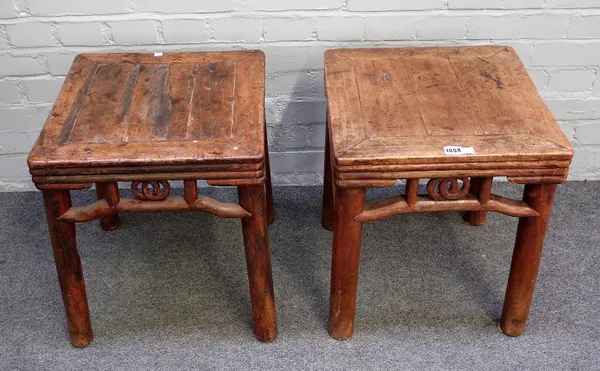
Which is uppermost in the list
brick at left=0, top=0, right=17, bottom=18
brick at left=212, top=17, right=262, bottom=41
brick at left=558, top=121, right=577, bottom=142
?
brick at left=0, top=0, right=17, bottom=18

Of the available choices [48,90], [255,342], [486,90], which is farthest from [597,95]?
[48,90]

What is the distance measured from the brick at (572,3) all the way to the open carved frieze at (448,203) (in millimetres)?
560

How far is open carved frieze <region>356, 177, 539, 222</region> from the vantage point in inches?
53.0

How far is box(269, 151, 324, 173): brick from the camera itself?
1.92 metres

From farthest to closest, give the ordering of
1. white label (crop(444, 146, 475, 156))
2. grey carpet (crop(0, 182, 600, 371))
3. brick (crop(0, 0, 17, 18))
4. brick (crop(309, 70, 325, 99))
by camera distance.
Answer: brick (crop(309, 70, 325, 99)) → brick (crop(0, 0, 17, 18)) → grey carpet (crop(0, 182, 600, 371)) → white label (crop(444, 146, 475, 156))

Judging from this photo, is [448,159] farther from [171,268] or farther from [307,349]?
[171,268]

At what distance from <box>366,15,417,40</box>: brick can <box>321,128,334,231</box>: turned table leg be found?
0.24 meters

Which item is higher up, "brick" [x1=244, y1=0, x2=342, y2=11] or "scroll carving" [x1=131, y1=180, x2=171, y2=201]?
"brick" [x1=244, y1=0, x2=342, y2=11]

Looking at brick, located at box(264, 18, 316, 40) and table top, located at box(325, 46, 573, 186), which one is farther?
brick, located at box(264, 18, 316, 40)

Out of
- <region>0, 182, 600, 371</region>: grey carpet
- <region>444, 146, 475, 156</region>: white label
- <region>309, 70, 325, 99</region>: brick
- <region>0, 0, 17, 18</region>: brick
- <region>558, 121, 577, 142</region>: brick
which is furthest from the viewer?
<region>558, 121, 577, 142</region>: brick

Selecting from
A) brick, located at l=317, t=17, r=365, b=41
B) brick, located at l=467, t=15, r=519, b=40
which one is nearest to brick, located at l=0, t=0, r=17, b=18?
brick, located at l=317, t=17, r=365, b=41

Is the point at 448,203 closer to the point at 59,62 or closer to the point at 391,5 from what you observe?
the point at 391,5

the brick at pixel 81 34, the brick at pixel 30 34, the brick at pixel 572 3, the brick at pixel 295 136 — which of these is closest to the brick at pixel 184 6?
the brick at pixel 81 34

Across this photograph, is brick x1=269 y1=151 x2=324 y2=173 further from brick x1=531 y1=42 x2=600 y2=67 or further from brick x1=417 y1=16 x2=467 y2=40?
brick x1=531 y1=42 x2=600 y2=67
